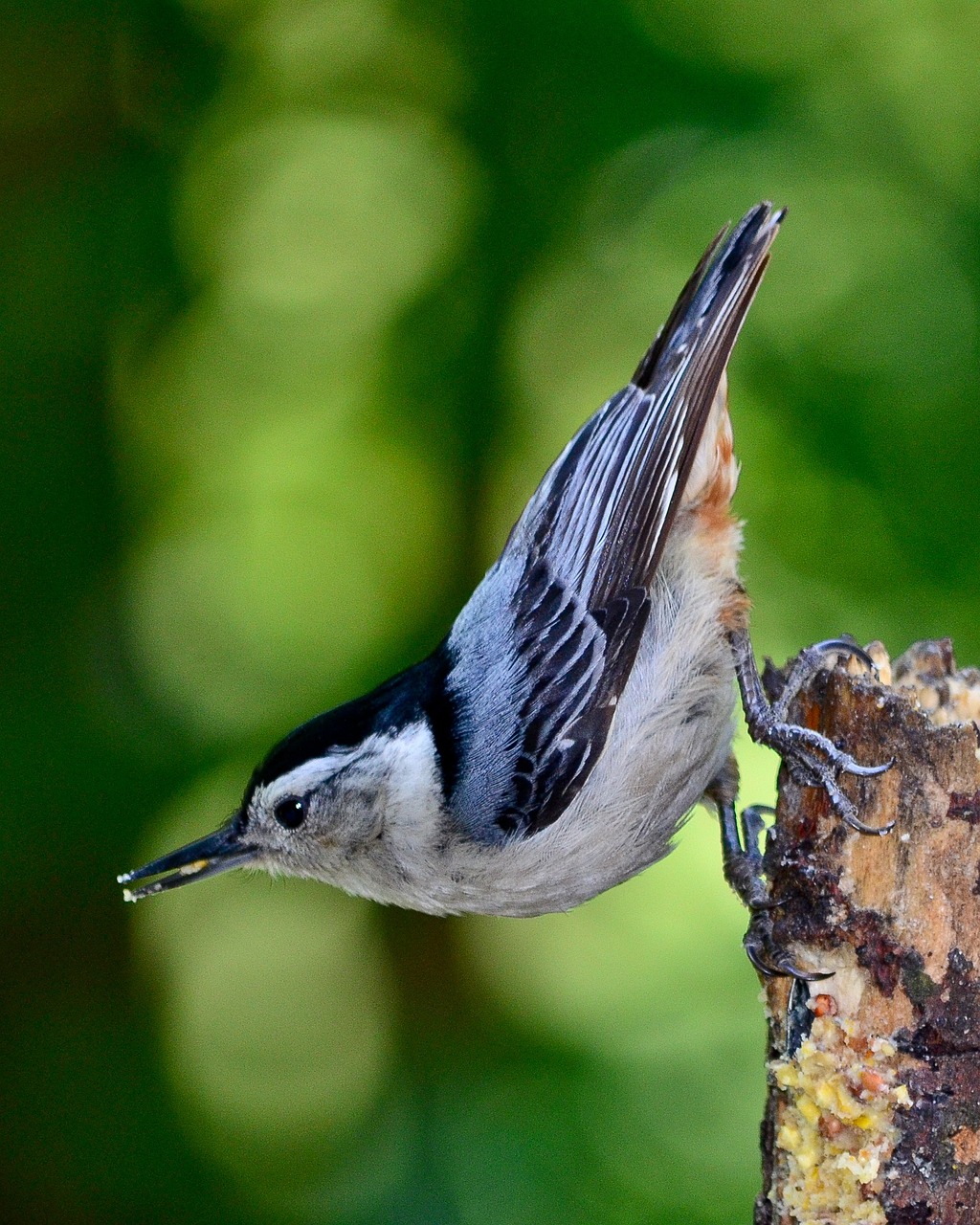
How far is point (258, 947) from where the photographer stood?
3.28 meters

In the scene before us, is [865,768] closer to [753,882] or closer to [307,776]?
[753,882]

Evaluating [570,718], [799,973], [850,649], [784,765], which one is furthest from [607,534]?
[799,973]

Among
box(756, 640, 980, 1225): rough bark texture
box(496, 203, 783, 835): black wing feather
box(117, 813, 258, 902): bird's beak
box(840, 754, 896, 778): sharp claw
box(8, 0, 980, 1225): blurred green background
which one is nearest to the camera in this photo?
box(756, 640, 980, 1225): rough bark texture

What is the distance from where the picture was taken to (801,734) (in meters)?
1.77

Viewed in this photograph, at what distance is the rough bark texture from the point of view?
1.49 meters

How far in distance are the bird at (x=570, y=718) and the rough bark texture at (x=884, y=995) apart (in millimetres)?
383

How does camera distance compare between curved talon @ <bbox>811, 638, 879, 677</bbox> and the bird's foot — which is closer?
the bird's foot

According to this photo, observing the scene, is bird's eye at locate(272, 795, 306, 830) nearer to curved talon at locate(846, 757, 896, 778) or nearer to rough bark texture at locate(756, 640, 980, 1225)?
rough bark texture at locate(756, 640, 980, 1225)

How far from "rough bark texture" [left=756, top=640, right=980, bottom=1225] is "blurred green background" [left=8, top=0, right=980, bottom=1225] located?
41.7 inches

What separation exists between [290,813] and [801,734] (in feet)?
3.01

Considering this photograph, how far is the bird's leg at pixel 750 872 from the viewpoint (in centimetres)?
166

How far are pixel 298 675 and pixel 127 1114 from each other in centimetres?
116

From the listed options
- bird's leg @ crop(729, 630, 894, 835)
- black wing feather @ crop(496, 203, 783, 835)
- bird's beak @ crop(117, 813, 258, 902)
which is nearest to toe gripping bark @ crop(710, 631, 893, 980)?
bird's leg @ crop(729, 630, 894, 835)

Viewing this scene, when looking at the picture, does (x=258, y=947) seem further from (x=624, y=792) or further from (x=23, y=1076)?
(x=624, y=792)
